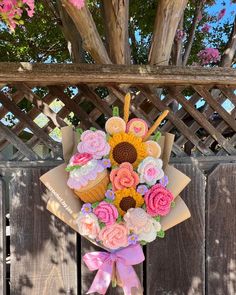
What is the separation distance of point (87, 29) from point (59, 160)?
929 mm

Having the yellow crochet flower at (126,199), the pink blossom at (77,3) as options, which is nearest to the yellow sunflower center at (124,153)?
the yellow crochet flower at (126,199)

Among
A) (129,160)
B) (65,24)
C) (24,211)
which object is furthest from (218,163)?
(65,24)

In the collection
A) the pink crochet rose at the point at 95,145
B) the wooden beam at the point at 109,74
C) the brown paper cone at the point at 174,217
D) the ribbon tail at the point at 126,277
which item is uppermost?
the wooden beam at the point at 109,74

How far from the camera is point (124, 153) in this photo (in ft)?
4.72

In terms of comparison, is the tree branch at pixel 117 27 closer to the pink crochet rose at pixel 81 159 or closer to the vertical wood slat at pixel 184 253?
the vertical wood slat at pixel 184 253

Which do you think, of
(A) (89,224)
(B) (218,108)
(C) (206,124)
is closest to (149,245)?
(A) (89,224)

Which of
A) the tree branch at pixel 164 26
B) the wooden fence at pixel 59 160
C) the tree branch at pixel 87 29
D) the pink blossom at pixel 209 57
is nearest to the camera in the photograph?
the wooden fence at pixel 59 160

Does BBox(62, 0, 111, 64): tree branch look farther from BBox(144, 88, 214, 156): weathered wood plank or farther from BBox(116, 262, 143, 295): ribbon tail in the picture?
BBox(116, 262, 143, 295): ribbon tail

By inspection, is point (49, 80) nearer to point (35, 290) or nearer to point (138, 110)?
point (138, 110)

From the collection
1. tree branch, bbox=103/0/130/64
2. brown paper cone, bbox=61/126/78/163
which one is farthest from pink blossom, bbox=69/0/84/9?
brown paper cone, bbox=61/126/78/163

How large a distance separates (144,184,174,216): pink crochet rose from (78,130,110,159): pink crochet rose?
8.7 inches

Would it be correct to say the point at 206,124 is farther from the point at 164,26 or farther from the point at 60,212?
the point at 164,26

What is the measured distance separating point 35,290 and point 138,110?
0.90m

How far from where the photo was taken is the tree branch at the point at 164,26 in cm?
228
